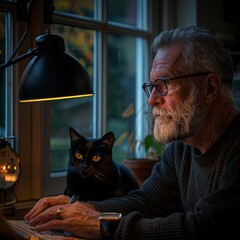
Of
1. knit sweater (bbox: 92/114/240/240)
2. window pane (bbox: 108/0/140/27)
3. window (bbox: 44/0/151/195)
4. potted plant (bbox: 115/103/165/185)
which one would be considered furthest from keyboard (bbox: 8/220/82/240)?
window pane (bbox: 108/0/140/27)

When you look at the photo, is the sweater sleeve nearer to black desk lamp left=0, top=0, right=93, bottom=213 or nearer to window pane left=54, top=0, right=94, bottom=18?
black desk lamp left=0, top=0, right=93, bottom=213

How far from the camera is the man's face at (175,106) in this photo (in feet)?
4.09

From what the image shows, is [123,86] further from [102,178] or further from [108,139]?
[102,178]

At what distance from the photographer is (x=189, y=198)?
1.35 m

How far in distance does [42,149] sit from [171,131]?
2.40 feet

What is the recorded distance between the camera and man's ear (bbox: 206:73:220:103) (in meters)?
1.25

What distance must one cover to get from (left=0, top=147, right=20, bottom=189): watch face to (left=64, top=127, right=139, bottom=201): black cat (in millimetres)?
218

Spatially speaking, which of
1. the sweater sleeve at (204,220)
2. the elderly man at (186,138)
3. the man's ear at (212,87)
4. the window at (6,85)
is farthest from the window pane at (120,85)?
the sweater sleeve at (204,220)

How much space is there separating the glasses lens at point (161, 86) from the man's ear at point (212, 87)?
13 centimetres

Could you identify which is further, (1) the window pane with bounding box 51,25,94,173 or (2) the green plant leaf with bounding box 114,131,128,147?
(2) the green plant leaf with bounding box 114,131,128,147

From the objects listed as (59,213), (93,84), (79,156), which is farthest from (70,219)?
(93,84)

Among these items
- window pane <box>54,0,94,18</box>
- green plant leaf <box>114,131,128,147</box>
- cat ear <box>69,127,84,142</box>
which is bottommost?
green plant leaf <box>114,131,128,147</box>

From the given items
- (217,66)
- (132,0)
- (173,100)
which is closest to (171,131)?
(173,100)

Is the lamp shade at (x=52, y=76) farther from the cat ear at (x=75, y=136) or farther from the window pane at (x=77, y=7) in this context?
the window pane at (x=77, y=7)
